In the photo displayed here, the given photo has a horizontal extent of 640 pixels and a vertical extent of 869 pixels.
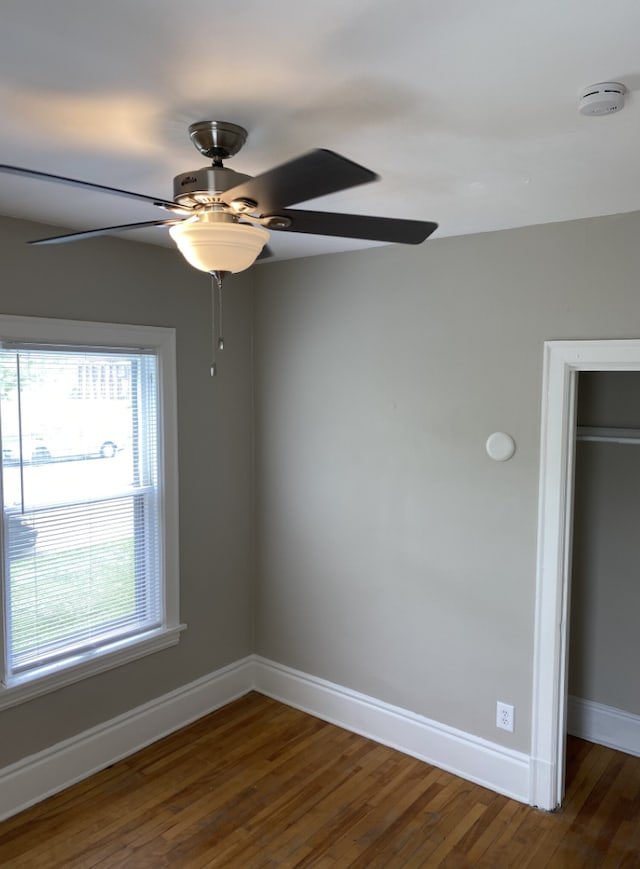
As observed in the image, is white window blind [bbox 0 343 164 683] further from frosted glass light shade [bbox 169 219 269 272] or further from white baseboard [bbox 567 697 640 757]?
white baseboard [bbox 567 697 640 757]

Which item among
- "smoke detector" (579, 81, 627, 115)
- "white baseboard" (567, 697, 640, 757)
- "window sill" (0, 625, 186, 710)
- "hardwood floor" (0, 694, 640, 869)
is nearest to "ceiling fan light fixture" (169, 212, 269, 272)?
"smoke detector" (579, 81, 627, 115)

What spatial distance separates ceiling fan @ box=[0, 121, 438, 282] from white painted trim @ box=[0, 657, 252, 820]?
7.75ft

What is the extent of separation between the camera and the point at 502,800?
2.98 meters

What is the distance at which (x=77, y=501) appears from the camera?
3.06 metres

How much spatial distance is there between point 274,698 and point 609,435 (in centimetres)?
237

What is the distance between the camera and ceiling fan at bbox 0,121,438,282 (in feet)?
4.58

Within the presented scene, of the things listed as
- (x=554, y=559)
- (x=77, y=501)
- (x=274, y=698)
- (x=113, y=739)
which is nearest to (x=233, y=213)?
(x=77, y=501)

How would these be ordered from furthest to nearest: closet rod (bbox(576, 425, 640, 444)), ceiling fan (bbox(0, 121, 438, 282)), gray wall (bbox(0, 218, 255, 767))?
closet rod (bbox(576, 425, 640, 444)) → gray wall (bbox(0, 218, 255, 767)) → ceiling fan (bbox(0, 121, 438, 282))

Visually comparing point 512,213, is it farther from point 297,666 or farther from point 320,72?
point 297,666

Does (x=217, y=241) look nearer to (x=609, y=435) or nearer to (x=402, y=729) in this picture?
(x=609, y=435)

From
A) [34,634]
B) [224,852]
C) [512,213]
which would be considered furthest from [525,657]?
[34,634]

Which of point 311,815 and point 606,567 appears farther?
→ point 606,567

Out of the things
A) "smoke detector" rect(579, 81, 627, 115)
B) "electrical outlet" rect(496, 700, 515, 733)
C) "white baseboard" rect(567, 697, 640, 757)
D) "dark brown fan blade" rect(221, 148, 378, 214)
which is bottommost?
"white baseboard" rect(567, 697, 640, 757)

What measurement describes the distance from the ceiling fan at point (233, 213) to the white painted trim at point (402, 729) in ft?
8.02
